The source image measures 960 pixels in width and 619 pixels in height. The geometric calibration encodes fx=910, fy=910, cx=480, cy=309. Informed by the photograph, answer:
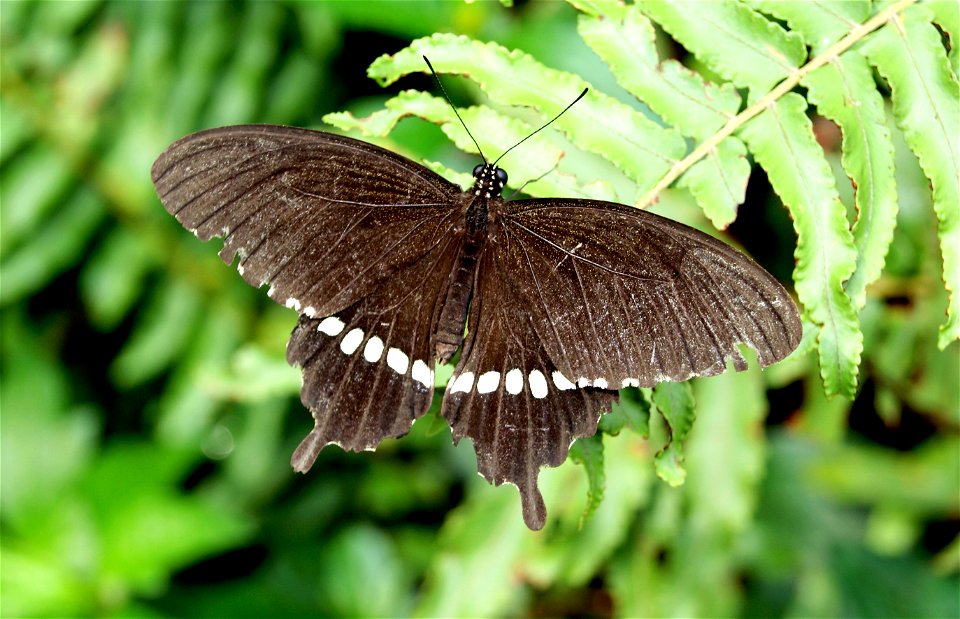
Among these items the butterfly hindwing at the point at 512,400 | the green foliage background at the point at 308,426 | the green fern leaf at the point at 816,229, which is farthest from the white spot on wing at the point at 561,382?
the green foliage background at the point at 308,426

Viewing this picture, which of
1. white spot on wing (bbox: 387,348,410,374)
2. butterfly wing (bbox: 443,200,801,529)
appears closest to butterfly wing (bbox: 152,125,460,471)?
white spot on wing (bbox: 387,348,410,374)

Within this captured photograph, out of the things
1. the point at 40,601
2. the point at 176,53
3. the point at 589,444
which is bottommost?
the point at 40,601

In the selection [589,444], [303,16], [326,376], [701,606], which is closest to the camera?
[589,444]

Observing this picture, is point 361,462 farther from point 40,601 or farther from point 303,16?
point 303,16

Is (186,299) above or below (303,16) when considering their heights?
below

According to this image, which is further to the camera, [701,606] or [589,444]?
[701,606]

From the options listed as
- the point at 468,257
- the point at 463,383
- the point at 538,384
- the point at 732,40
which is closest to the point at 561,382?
the point at 538,384

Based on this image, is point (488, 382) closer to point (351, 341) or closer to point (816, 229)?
point (351, 341)

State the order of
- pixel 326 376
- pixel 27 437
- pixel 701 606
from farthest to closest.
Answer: pixel 27 437 → pixel 701 606 → pixel 326 376

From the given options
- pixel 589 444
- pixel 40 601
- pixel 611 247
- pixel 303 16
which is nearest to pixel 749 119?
pixel 611 247
